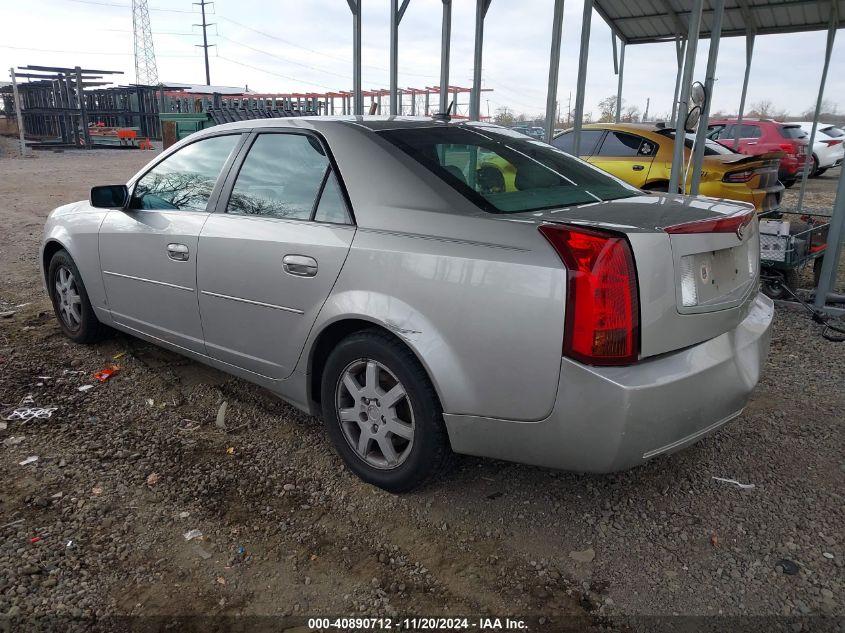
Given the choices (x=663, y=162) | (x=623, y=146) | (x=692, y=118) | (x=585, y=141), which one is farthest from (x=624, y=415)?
(x=585, y=141)

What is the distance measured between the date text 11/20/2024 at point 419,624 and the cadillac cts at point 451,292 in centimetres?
55

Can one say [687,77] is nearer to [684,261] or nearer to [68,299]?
[684,261]

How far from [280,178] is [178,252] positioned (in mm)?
748

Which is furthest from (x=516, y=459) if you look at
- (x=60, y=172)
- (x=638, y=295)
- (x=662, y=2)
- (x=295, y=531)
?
(x=60, y=172)

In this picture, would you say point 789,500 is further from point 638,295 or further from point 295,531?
point 295,531

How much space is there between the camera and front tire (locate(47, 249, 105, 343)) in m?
4.38

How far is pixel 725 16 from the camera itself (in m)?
11.0

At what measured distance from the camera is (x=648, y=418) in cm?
212

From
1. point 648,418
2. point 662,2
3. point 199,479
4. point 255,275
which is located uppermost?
point 662,2

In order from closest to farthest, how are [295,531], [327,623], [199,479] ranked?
1. [327,623]
2. [295,531]
3. [199,479]

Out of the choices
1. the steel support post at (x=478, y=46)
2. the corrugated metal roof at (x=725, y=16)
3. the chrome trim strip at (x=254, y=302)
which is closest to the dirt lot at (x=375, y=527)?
the chrome trim strip at (x=254, y=302)

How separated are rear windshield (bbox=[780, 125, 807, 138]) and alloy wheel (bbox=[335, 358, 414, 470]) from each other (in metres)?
17.2

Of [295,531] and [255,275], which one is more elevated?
[255,275]

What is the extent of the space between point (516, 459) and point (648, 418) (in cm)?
49
